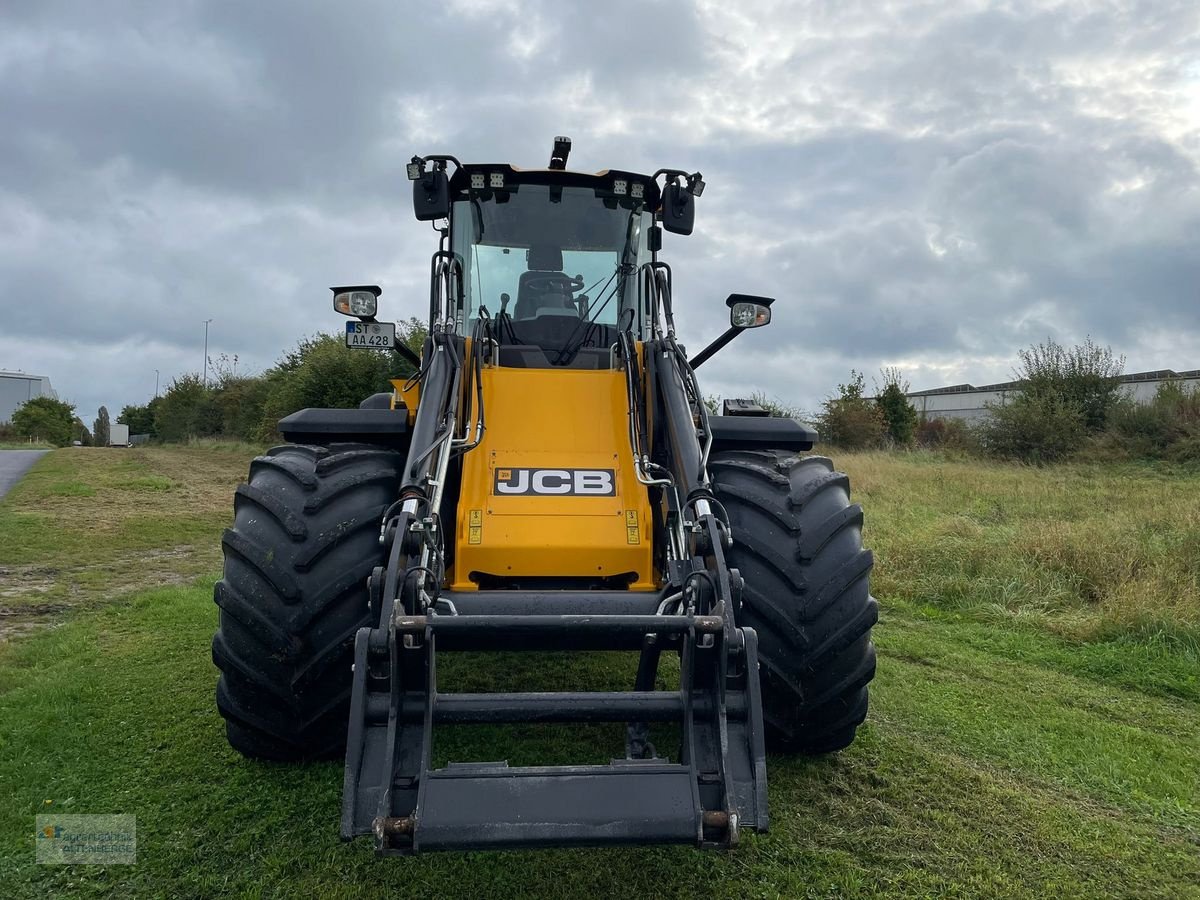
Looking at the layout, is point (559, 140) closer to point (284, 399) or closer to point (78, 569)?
point (78, 569)

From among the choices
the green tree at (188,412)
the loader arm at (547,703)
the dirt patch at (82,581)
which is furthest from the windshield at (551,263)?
the green tree at (188,412)

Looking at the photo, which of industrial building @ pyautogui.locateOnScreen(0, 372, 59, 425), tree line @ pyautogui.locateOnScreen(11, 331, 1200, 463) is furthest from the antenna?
industrial building @ pyautogui.locateOnScreen(0, 372, 59, 425)

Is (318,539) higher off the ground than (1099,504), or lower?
higher

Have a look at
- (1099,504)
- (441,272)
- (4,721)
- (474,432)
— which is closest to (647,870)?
(474,432)

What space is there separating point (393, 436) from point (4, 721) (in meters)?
2.33

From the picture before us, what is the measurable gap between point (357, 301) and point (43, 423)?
66970 mm

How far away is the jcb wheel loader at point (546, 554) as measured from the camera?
8.10ft

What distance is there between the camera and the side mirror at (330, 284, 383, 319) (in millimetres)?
4000

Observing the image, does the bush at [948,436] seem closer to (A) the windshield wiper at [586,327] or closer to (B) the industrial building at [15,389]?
(A) the windshield wiper at [586,327]

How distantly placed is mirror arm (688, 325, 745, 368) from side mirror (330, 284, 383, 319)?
1.53 meters

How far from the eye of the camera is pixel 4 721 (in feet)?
13.4

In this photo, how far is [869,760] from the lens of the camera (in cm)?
382

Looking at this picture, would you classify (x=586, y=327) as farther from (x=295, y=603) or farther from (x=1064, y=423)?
(x=1064, y=423)

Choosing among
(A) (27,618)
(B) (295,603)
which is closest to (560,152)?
(B) (295,603)
